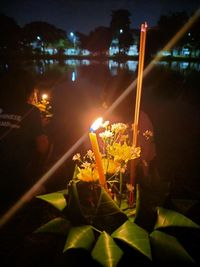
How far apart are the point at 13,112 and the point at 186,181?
3168mm

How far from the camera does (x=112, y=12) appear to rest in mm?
86688

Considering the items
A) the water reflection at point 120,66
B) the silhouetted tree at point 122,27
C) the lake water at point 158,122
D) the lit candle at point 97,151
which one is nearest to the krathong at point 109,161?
the lit candle at point 97,151

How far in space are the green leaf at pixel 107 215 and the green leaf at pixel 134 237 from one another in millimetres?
80

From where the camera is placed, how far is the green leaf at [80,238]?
1.06 metres

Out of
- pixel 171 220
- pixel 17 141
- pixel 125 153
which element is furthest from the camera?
pixel 17 141

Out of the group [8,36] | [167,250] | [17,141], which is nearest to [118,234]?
[167,250]

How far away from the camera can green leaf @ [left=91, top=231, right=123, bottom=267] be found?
3.25 ft

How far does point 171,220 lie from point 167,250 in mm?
150

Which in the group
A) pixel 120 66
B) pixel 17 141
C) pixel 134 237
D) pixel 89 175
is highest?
pixel 120 66

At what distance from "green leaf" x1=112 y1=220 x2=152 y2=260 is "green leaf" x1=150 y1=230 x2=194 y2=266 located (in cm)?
7

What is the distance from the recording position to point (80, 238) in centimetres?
110

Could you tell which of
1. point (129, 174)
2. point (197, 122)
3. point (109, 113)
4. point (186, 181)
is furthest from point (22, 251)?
point (197, 122)

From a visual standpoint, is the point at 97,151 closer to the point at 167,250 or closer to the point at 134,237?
the point at 134,237

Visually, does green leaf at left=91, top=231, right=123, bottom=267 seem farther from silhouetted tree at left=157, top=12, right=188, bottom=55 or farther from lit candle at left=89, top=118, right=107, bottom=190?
silhouetted tree at left=157, top=12, right=188, bottom=55
